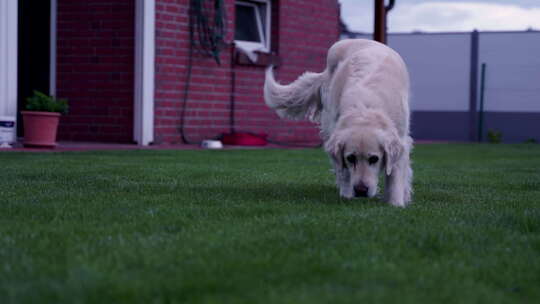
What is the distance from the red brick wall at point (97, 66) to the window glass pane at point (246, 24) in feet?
7.36

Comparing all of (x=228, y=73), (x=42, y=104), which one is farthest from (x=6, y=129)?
(x=228, y=73)

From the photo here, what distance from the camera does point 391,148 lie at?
4680 mm

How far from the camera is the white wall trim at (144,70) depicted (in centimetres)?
1014

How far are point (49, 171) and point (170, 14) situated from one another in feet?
15.9

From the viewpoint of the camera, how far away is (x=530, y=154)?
36.3 feet

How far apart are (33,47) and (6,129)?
2.64 m

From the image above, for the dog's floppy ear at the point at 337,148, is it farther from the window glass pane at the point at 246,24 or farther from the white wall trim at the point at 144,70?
the window glass pane at the point at 246,24

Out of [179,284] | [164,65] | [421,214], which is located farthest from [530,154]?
[179,284]

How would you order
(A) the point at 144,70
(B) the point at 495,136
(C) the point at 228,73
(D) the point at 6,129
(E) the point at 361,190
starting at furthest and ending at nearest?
(B) the point at 495,136 → (C) the point at 228,73 → (A) the point at 144,70 → (D) the point at 6,129 → (E) the point at 361,190

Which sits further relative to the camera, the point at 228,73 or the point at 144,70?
the point at 228,73

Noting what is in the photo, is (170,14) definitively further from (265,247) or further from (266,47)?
(265,247)

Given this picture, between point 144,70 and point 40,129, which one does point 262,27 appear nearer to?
point 144,70

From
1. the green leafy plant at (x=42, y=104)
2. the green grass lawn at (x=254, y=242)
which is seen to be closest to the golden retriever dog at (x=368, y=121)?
the green grass lawn at (x=254, y=242)

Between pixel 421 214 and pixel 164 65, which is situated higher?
pixel 164 65
